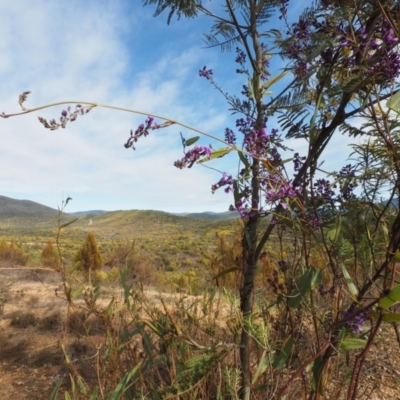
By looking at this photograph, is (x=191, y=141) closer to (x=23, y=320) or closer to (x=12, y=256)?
(x=23, y=320)

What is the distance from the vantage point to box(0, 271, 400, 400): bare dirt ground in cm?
212

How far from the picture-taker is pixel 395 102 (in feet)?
2.03

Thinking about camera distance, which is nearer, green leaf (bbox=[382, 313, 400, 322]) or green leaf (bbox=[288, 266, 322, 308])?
green leaf (bbox=[382, 313, 400, 322])

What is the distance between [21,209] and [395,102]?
366 feet

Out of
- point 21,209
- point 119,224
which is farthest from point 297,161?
point 21,209

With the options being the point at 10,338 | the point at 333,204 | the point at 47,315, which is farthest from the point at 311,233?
the point at 47,315

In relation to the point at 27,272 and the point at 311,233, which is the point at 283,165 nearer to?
the point at 311,233

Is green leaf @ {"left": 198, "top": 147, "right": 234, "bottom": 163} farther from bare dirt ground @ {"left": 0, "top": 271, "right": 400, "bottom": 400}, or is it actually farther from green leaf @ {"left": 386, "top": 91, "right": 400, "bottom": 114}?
bare dirt ground @ {"left": 0, "top": 271, "right": 400, "bottom": 400}

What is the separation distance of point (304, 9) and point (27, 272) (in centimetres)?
1053

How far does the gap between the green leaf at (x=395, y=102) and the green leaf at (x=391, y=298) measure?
35 centimetres

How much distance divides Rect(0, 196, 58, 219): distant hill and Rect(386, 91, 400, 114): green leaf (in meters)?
87.0

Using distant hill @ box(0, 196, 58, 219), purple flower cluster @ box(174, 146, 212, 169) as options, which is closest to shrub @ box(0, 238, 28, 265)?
purple flower cluster @ box(174, 146, 212, 169)

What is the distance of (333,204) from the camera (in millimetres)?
898

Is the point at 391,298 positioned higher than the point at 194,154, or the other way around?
the point at 194,154
